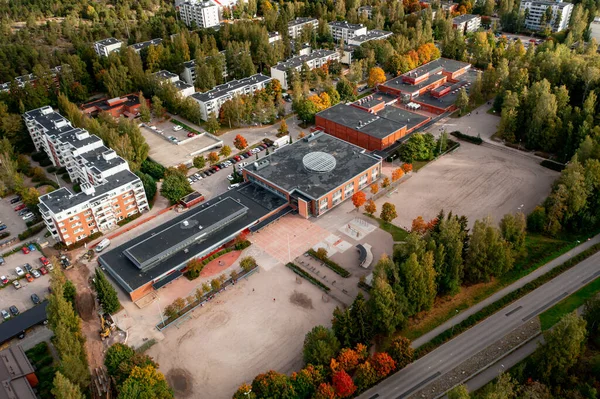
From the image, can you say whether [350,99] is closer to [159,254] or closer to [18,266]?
[159,254]

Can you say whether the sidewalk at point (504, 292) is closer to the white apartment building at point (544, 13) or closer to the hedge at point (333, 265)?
the hedge at point (333, 265)

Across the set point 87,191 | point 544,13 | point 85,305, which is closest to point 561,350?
→ point 85,305

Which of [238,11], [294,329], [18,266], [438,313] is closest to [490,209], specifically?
[438,313]

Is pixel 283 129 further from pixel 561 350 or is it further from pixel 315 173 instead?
pixel 561 350

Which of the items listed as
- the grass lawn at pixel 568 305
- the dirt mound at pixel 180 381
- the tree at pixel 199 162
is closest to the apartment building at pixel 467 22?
the tree at pixel 199 162

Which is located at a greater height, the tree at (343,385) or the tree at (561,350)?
the tree at (561,350)
